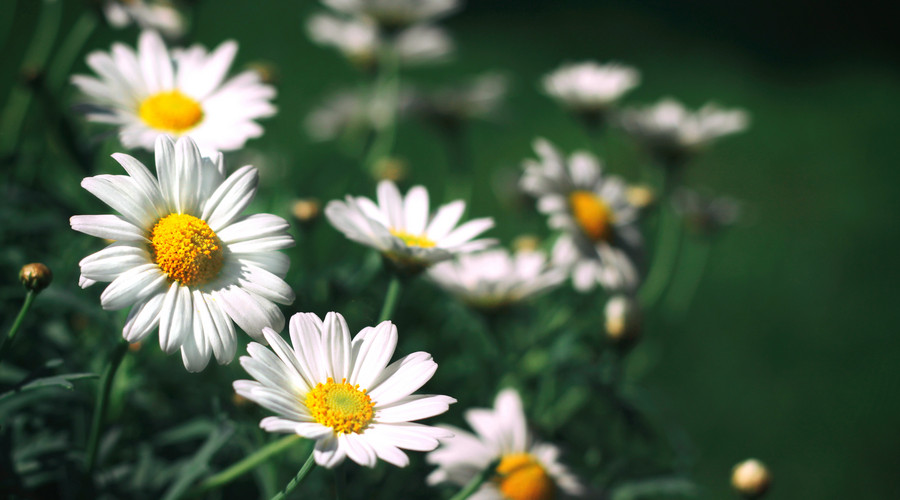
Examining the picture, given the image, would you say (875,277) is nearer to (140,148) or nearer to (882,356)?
(882,356)

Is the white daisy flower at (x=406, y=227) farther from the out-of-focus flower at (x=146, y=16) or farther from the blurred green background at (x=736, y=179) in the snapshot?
the out-of-focus flower at (x=146, y=16)

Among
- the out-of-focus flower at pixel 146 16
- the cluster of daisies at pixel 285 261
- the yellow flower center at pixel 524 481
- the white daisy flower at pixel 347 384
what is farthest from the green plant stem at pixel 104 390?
the out-of-focus flower at pixel 146 16

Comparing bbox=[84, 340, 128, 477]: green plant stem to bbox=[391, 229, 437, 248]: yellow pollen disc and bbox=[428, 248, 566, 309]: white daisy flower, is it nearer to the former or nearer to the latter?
bbox=[391, 229, 437, 248]: yellow pollen disc

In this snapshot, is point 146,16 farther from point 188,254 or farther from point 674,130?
point 674,130

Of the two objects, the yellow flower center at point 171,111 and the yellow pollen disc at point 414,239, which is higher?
the yellow flower center at point 171,111

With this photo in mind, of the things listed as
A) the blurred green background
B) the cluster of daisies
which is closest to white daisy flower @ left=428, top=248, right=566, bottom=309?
the cluster of daisies

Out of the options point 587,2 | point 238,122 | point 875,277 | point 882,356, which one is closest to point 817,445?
point 882,356
